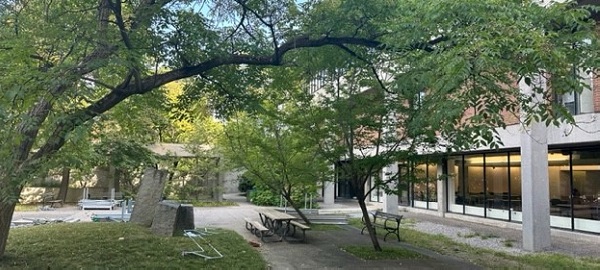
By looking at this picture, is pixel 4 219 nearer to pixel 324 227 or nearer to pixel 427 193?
pixel 324 227

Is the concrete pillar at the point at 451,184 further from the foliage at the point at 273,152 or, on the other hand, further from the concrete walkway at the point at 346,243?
the foliage at the point at 273,152

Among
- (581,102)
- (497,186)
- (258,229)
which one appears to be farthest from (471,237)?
(258,229)

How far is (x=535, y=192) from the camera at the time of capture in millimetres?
12758

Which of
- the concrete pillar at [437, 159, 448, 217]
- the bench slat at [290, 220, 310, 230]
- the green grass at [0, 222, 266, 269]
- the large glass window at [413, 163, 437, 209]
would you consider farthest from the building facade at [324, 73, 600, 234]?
the green grass at [0, 222, 266, 269]

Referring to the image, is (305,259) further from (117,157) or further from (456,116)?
(117,157)

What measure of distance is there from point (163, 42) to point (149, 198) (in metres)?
8.53

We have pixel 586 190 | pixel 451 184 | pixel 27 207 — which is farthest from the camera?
pixel 27 207

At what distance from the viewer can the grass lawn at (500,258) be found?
10.2 metres

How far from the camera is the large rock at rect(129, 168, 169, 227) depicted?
1525 cm

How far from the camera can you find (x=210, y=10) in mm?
8969

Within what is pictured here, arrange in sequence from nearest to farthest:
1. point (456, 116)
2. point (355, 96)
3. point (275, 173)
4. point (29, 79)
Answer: point (456, 116), point (29, 79), point (355, 96), point (275, 173)

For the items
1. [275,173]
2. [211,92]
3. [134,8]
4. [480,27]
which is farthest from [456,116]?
[275,173]

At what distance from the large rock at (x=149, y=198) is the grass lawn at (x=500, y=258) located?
8125 millimetres

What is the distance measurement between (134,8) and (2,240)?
16.7ft
